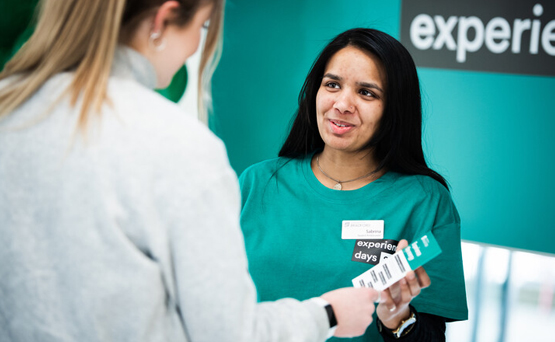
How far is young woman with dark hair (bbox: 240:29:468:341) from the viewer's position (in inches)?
63.7

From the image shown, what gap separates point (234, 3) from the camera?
3.94 metres

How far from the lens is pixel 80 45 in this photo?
79cm

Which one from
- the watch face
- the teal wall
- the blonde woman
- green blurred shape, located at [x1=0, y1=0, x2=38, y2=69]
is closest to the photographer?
the blonde woman

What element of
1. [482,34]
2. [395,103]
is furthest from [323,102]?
[482,34]

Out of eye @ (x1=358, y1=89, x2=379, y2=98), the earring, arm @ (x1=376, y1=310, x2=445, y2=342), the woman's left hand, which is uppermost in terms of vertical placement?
the earring

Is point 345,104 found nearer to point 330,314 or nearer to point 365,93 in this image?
point 365,93

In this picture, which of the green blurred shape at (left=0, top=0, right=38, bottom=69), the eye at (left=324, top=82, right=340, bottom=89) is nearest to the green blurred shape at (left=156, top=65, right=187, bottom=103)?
the green blurred shape at (left=0, top=0, right=38, bottom=69)

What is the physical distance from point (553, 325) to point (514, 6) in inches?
72.4

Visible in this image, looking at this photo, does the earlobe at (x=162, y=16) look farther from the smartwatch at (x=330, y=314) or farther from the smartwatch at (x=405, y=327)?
the smartwatch at (x=405, y=327)

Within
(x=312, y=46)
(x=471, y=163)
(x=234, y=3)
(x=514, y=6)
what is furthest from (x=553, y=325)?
(x=234, y=3)

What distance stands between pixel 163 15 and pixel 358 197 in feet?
3.48

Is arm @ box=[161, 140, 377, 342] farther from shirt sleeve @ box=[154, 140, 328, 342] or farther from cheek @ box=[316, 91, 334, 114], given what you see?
cheek @ box=[316, 91, 334, 114]

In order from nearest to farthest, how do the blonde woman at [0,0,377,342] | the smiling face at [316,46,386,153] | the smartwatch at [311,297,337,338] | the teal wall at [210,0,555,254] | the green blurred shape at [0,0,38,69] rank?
the blonde woman at [0,0,377,342], the smartwatch at [311,297,337,338], the smiling face at [316,46,386,153], the green blurred shape at [0,0,38,69], the teal wall at [210,0,555,254]

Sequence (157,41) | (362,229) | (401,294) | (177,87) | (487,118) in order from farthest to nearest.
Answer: (177,87) → (487,118) → (362,229) → (401,294) → (157,41)
